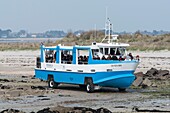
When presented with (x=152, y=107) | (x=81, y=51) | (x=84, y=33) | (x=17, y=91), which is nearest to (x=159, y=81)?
(x=81, y=51)

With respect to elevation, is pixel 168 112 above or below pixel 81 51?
below

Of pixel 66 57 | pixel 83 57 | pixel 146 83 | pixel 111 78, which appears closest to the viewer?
pixel 111 78

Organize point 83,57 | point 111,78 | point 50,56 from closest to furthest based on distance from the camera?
point 111,78, point 83,57, point 50,56

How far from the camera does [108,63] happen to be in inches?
1160

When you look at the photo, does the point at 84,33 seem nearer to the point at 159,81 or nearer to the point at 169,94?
the point at 159,81

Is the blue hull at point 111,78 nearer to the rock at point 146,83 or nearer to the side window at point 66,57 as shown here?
the side window at point 66,57

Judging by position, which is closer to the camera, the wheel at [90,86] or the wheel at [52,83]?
the wheel at [90,86]

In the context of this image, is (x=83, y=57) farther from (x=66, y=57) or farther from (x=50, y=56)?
(x=50, y=56)

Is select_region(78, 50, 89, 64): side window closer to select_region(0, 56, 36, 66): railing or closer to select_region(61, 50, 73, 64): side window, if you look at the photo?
select_region(61, 50, 73, 64): side window

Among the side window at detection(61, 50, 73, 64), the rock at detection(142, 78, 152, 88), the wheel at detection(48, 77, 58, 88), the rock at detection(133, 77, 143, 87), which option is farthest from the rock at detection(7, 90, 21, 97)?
the rock at detection(142, 78, 152, 88)

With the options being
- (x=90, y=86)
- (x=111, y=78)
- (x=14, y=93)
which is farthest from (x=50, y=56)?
(x=111, y=78)

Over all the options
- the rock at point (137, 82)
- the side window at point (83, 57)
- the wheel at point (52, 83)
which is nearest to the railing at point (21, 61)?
the rock at point (137, 82)

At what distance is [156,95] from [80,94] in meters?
3.65

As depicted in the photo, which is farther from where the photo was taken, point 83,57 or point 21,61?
point 21,61
